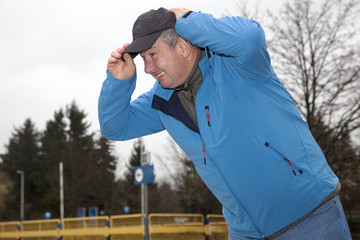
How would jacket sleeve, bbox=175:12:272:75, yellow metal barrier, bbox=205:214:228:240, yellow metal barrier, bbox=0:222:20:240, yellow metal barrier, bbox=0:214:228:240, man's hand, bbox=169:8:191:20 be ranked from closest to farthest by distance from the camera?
1. jacket sleeve, bbox=175:12:272:75
2. man's hand, bbox=169:8:191:20
3. yellow metal barrier, bbox=0:214:228:240
4. yellow metal barrier, bbox=205:214:228:240
5. yellow metal barrier, bbox=0:222:20:240

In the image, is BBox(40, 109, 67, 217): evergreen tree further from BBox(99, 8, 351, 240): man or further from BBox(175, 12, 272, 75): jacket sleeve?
BBox(175, 12, 272, 75): jacket sleeve

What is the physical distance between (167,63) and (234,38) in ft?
1.55

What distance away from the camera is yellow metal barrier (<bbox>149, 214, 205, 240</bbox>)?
10.5 meters

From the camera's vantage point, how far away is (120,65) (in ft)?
7.63

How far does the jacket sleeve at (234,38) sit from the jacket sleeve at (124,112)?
0.62 m

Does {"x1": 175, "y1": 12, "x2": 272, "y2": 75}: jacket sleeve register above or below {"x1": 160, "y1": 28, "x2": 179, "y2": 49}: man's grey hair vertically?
below

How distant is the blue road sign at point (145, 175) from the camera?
9.65 metres

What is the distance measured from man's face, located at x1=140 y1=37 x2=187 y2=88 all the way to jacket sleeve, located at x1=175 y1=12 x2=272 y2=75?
0.75ft

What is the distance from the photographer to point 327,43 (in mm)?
11438

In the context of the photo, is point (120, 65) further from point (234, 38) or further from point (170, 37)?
point (234, 38)

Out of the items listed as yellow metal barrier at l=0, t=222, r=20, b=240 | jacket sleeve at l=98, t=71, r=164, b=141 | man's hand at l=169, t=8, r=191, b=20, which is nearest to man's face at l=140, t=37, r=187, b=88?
man's hand at l=169, t=8, r=191, b=20

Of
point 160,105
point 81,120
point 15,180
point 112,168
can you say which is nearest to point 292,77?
point 160,105

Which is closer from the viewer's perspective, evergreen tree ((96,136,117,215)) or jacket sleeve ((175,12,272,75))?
jacket sleeve ((175,12,272,75))

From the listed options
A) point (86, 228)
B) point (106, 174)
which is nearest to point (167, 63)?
point (86, 228)
